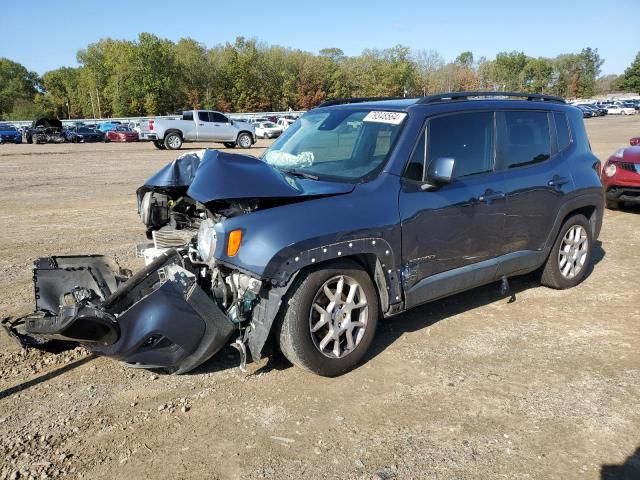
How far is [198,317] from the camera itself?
340 cm

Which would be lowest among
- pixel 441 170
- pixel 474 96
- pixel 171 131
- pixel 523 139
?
pixel 441 170

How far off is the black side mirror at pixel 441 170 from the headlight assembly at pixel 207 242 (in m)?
1.61

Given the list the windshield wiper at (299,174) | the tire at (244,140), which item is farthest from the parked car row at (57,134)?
the windshield wiper at (299,174)

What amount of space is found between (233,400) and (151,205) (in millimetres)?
1846

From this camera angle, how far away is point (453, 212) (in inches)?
167

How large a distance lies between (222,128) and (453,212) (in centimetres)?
2528

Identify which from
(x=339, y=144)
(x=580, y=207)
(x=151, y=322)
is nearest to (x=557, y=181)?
(x=580, y=207)

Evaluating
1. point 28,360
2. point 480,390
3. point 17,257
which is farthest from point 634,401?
point 17,257

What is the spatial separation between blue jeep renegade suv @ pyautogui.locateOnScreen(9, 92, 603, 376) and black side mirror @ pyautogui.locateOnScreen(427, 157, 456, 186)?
10 millimetres

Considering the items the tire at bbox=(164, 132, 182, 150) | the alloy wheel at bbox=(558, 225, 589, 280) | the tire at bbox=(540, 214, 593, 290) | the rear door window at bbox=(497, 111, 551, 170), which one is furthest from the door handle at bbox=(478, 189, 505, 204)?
the tire at bbox=(164, 132, 182, 150)

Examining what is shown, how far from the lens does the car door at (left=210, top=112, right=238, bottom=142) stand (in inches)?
1101

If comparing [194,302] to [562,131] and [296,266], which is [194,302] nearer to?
[296,266]

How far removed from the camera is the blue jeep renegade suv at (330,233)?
3.39m

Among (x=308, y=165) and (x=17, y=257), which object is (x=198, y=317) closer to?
(x=308, y=165)
